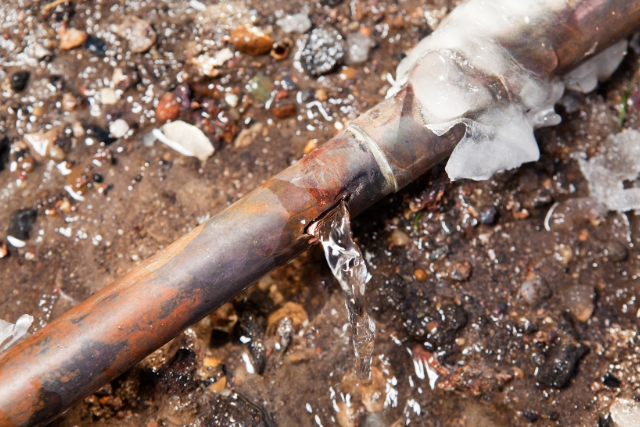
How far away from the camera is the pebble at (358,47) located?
10.00 ft

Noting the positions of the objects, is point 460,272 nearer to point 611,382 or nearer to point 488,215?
point 488,215

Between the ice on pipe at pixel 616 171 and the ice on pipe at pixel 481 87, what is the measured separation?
A: 0.62 meters

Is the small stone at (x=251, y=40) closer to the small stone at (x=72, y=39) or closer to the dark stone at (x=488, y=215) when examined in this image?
the small stone at (x=72, y=39)

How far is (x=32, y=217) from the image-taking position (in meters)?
2.86

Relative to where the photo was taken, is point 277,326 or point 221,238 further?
point 277,326

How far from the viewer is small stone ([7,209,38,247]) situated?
2.84m

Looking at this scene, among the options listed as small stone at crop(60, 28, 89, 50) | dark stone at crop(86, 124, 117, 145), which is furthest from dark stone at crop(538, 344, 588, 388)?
small stone at crop(60, 28, 89, 50)

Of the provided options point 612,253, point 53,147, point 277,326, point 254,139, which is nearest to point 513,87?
point 612,253

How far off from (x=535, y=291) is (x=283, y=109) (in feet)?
5.69

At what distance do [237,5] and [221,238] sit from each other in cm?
172

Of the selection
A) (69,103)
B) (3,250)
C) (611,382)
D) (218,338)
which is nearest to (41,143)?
(69,103)

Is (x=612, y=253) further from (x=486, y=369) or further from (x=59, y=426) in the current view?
(x=59, y=426)

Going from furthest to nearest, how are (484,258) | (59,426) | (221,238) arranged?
1. (484,258)
2. (59,426)
3. (221,238)

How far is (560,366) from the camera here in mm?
2643
